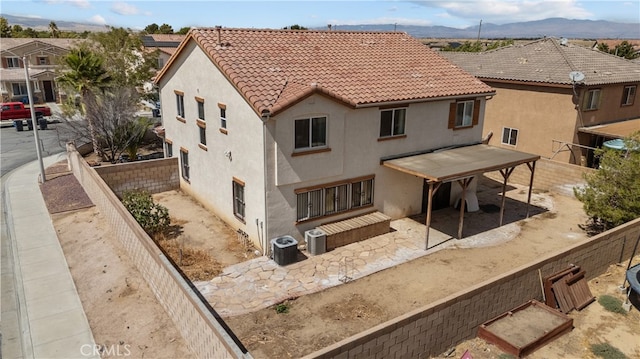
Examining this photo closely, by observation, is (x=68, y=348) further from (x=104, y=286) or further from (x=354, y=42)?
(x=354, y=42)

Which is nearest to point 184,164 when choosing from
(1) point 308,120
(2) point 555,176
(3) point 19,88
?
(1) point 308,120

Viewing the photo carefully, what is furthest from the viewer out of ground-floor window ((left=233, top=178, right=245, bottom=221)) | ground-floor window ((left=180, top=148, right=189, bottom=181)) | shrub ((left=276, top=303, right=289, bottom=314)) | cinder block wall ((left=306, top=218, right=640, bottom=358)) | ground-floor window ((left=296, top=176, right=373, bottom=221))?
ground-floor window ((left=180, top=148, right=189, bottom=181))

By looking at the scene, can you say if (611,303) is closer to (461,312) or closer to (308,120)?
(461,312)

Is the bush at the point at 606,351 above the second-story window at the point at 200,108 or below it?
below

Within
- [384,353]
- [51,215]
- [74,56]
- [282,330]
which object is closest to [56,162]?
[74,56]

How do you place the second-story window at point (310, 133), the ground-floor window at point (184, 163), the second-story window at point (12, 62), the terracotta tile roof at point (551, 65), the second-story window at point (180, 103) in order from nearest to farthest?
1. the second-story window at point (310, 133)
2. the second-story window at point (180, 103)
3. the ground-floor window at point (184, 163)
4. the terracotta tile roof at point (551, 65)
5. the second-story window at point (12, 62)

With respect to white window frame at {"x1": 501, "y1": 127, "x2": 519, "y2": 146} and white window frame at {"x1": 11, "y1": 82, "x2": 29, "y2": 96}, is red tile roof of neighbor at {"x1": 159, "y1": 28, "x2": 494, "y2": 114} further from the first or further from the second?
white window frame at {"x1": 11, "y1": 82, "x2": 29, "y2": 96}

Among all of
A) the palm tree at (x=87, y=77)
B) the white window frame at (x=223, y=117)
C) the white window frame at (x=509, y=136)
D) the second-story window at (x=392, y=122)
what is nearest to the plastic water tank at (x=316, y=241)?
the second-story window at (x=392, y=122)

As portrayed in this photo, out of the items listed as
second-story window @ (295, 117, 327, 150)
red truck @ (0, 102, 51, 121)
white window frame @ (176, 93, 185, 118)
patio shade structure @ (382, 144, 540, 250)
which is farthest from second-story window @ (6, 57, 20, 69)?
patio shade structure @ (382, 144, 540, 250)

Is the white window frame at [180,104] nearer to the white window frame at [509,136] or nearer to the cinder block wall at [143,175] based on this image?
the cinder block wall at [143,175]
